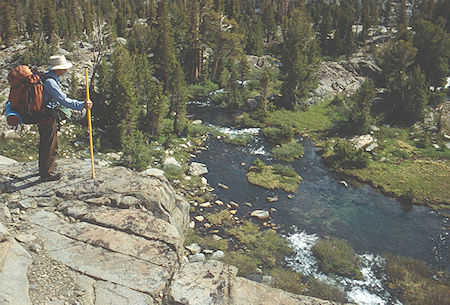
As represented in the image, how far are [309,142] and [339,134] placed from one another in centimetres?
304

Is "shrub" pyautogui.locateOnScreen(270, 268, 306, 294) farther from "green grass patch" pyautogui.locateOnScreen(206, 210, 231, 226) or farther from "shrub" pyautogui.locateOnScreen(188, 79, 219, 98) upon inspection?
"shrub" pyautogui.locateOnScreen(188, 79, 219, 98)

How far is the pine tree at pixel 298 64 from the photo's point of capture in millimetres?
34125

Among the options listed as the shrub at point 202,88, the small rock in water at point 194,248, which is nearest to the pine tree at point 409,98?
the shrub at point 202,88

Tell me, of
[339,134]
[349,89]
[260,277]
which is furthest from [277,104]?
[260,277]

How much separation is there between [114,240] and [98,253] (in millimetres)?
428

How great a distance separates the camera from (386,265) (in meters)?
12.9

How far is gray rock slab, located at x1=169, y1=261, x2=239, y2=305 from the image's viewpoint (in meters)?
5.96

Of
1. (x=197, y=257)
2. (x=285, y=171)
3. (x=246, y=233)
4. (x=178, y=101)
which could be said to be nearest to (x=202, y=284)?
(x=197, y=257)

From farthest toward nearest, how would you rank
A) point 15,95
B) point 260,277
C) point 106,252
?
point 260,277
point 15,95
point 106,252

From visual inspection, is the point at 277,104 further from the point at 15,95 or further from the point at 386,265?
the point at 15,95

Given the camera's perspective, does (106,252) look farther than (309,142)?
No

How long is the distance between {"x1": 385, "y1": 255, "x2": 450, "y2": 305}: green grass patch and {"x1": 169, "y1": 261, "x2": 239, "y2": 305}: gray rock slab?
7940 millimetres

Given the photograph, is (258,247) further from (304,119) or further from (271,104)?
(271,104)

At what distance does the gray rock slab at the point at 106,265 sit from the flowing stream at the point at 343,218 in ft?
25.3
